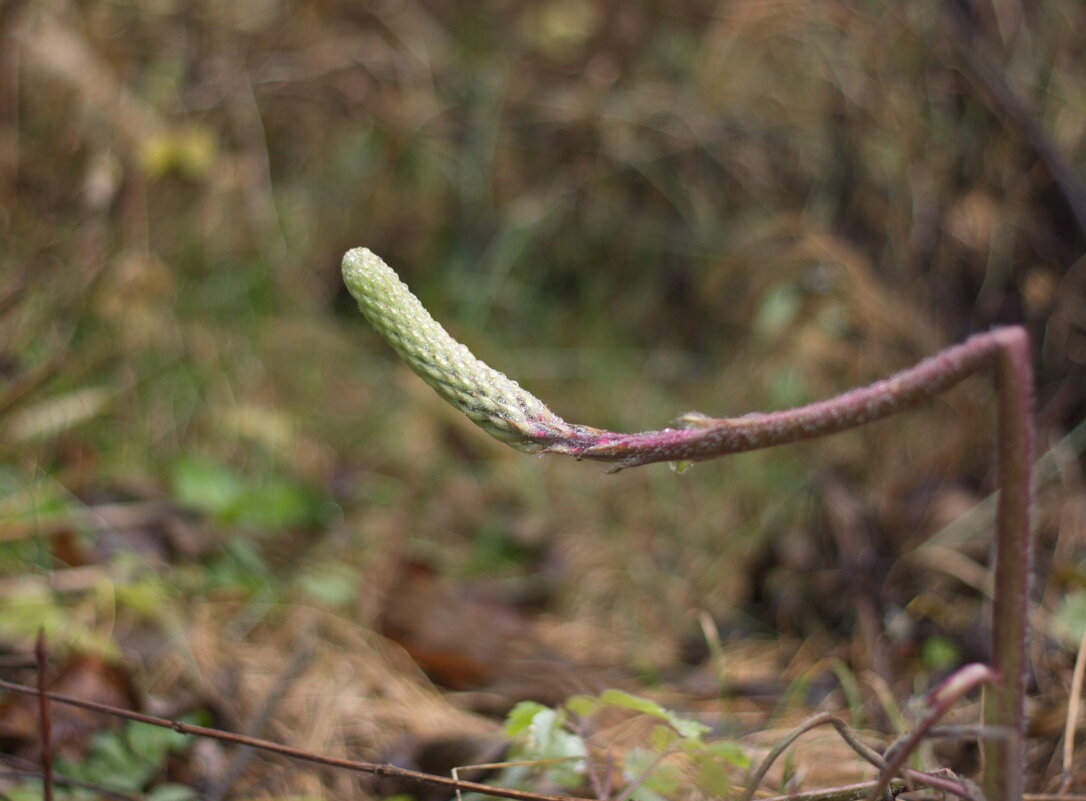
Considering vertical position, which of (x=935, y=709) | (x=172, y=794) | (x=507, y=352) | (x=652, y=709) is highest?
(x=507, y=352)

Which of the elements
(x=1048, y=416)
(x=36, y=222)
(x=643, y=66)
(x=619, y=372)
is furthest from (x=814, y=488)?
(x=36, y=222)

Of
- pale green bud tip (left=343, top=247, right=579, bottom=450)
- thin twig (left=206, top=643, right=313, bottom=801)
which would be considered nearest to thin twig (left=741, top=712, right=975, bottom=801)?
pale green bud tip (left=343, top=247, right=579, bottom=450)

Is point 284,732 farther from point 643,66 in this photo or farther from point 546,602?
point 643,66

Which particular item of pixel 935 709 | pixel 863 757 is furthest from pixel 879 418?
pixel 863 757

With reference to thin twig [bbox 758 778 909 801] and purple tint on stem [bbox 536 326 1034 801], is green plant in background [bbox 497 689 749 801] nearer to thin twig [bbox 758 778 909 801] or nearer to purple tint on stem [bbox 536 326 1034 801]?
thin twig [bbox 758 778 909 801]

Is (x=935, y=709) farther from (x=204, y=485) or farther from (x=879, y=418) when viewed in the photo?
(x=204, y=485)
